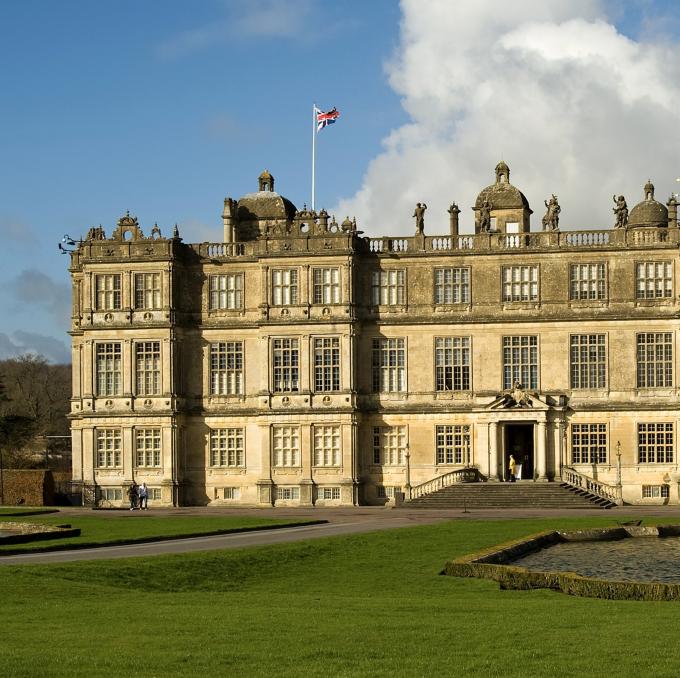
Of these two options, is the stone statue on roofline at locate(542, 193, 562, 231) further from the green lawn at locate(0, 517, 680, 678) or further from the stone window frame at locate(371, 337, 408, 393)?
the green lawn at locate(0, 517, 680, 678)

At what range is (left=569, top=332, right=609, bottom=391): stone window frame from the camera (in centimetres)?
6700

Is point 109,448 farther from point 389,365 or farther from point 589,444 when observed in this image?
point 589,444

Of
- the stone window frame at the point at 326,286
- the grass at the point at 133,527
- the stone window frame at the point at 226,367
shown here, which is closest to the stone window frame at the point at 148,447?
the stone window frame at the point at 226,367

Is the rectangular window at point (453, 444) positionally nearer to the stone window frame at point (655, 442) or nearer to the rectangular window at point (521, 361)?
the rectangular window at point (521, 361)

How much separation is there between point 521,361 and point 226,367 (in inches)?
618

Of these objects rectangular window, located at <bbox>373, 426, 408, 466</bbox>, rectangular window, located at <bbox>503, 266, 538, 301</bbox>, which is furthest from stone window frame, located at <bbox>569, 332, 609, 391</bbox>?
rectangular window, located at <bbox>373, 426, 408, 466</bbox>

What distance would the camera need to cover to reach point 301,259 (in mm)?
68375

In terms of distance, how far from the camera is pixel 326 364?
224 ft

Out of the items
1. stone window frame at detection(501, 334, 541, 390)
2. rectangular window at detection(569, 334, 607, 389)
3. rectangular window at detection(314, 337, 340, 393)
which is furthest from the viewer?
rectangular window at detection(314, 337, 340, 393)

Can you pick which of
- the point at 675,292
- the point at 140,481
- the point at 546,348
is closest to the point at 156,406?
the point at 140,481

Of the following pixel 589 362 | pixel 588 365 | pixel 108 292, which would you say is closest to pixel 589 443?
pixel 588 365

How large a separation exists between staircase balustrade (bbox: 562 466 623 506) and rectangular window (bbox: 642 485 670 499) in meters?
1.43

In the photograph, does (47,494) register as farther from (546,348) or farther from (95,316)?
(546,348)

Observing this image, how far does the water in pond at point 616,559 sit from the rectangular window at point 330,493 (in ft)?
89.6
